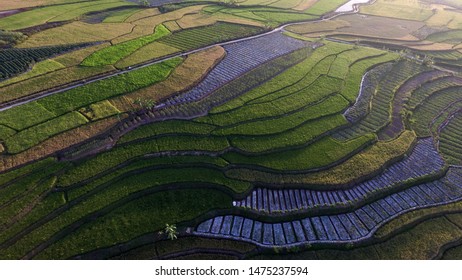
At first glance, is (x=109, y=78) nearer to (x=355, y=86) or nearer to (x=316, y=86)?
(x=316, y=86)

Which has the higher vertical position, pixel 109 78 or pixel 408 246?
pixel 109 78

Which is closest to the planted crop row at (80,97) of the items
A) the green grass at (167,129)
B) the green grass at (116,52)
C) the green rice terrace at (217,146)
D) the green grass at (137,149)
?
the green rice terrace at (217,146)

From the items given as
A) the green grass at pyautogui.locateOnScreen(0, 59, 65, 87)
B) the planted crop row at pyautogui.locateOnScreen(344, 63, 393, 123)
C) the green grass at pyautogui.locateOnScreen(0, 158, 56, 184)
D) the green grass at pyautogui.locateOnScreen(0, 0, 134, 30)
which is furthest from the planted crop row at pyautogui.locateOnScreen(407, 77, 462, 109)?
the green grass at pyautogui.locateOnScreen(0, 0, 134, 30)

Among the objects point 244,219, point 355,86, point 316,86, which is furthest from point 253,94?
point 244,219

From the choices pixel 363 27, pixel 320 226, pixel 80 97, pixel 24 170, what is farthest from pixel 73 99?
pixel 363 27

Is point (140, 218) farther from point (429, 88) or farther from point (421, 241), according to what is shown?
point (429, 88)

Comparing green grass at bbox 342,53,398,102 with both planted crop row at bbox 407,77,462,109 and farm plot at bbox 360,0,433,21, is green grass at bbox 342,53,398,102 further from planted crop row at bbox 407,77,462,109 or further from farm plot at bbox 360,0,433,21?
farm plot at bbox 360,0,433,21

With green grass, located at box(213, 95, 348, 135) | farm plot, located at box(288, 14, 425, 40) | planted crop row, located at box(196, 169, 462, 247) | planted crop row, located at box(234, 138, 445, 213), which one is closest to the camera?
planted crop row, located at box(196, 169, 462, 247)
